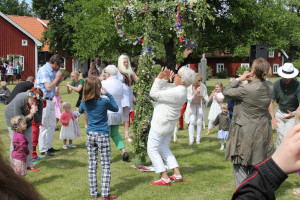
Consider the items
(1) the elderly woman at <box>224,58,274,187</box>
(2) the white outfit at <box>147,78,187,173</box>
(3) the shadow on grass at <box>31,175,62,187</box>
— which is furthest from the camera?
(3) the shadow on grass at <box>31,175,62,187</box>

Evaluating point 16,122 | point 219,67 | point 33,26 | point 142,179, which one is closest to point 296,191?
point 142,179

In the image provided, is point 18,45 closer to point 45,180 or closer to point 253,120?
point 45,180

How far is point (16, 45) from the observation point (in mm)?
39094

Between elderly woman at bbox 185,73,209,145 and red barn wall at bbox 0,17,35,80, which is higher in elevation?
red barn wall at bbox 0,17,35,80

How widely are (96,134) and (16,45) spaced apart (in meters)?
36.7

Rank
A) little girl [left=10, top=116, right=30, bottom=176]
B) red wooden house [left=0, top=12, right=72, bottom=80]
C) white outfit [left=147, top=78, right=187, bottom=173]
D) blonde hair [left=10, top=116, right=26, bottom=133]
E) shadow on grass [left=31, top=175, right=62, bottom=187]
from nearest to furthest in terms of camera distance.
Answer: little girl [left=10, top=116, right=30, bottom=176]
blonde hair [left=10, top=116, right=26, bottom=133]
white outfit [left=147, top=78, right=187, bottom=173]
shadow on grass [left=31, top=175, right=62, bottom=187]
red wooden house [left=0, top=12, right=72, bottom=80]

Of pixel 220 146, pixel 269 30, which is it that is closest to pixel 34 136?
pixel 220 146

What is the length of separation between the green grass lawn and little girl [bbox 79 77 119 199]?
45cm

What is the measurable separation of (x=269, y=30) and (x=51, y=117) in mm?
18488

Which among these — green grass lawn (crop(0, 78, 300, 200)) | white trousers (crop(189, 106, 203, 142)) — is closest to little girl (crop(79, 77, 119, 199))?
green grass lawn (crop(0, 78, 300, 200))

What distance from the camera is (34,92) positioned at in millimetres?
6691

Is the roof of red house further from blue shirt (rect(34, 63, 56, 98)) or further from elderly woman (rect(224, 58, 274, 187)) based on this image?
elderly woman (rect(224, 58, 274, 187))

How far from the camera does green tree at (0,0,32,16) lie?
79.8 meters

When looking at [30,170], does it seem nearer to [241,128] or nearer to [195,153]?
[195,153]
